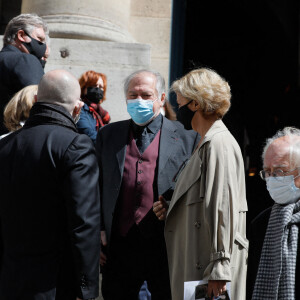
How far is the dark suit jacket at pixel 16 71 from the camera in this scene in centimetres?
472

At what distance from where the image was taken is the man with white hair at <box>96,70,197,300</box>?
3.97 m

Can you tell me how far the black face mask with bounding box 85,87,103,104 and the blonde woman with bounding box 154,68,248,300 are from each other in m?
1.78

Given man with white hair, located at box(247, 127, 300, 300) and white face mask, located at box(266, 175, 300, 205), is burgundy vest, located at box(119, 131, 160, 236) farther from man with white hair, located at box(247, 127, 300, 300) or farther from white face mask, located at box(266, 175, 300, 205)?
white face mask, located at box(266, 175, 300, 205)

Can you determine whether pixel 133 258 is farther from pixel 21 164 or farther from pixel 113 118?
pixel 113 118

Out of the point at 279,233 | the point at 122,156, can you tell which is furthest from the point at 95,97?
the point at 279,233

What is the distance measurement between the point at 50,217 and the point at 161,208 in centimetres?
83

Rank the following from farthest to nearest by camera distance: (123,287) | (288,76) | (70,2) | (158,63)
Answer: (288,76)
(158,63)
(70,2)
(123,287)

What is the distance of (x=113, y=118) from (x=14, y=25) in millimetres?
1529

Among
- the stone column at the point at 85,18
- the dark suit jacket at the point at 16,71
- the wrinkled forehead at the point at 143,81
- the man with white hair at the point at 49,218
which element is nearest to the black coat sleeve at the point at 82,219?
the man with white hair at the point at 49,218

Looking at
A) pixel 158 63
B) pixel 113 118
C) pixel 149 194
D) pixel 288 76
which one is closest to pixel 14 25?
pixel 113 118

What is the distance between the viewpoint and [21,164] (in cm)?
333

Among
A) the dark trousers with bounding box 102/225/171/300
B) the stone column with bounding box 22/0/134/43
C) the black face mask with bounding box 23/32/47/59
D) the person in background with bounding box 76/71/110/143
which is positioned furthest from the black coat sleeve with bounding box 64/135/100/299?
the stone column with bounding box 22/0/134/43

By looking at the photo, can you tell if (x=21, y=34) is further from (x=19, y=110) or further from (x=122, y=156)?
(x=122, y=156)

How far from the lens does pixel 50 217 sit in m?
3.29
